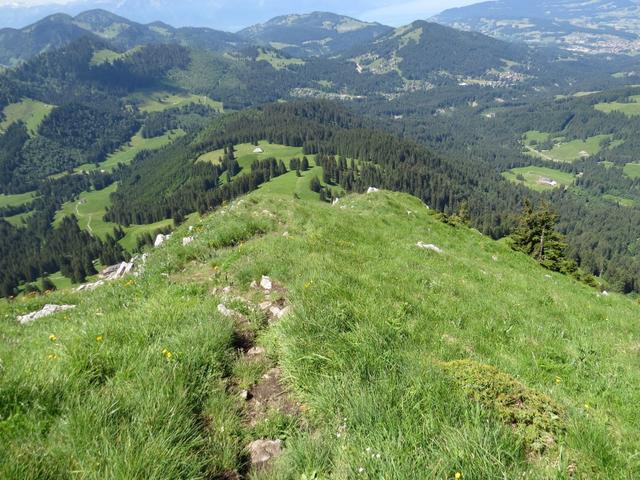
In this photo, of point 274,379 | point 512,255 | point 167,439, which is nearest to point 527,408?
point 274,379

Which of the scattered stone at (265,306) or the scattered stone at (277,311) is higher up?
the scattered stone at (277,311)

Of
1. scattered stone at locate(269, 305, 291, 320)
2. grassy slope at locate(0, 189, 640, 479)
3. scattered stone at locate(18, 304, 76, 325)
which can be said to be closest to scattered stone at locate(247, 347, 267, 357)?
grassy slope at locate(0, 189, 640, 479)

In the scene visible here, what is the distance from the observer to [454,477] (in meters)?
3.86

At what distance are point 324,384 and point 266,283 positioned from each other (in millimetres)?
5401

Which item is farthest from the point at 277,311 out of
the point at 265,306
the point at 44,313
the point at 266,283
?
the point at 44,313

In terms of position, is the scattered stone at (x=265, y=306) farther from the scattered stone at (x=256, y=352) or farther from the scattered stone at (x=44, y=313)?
the scattered stone at (x=44, y=313)

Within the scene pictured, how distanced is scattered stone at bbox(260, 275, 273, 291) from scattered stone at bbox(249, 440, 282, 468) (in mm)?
5545

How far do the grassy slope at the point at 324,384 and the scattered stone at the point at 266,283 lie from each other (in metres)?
0.40

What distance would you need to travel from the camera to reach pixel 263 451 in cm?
511

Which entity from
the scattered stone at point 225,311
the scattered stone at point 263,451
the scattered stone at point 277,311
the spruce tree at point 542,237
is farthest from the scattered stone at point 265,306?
the spruce tree at point 542,237

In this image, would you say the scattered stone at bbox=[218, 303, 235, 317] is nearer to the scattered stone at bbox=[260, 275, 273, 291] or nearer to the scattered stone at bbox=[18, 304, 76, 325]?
the scattered stone at bbox=[260, 275, 273, 291]

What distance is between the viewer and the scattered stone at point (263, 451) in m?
4.92

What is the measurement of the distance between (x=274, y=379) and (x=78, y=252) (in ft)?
714

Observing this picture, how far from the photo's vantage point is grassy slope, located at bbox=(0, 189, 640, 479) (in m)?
4.09
